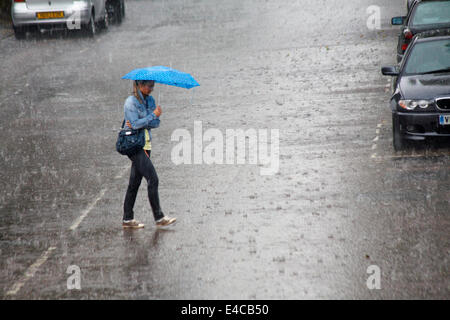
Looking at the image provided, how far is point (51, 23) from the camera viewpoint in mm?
21422

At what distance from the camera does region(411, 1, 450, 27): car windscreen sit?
15586mm

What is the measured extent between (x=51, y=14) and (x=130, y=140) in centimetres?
1405

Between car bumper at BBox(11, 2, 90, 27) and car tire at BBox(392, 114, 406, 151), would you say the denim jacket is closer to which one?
car tire at BBox(392, 114, 406, 151)

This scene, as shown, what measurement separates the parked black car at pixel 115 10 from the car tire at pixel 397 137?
50.7 ft

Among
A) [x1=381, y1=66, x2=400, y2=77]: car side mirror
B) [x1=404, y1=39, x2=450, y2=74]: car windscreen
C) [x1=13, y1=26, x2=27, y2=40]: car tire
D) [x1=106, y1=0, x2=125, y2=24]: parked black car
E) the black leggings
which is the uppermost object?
[x1=106, y1=0, x2=125, y2=24]: parked black car

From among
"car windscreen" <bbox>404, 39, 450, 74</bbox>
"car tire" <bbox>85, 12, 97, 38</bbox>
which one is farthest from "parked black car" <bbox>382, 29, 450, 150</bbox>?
"car tire" <bbox>85, 12, 97, 38</bbox>

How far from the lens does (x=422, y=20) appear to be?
51.4 feet

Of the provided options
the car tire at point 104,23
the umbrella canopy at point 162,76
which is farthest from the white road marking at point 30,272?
the car tire at point 104,23

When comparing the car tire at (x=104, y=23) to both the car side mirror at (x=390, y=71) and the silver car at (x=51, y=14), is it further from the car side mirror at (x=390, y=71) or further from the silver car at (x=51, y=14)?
the car side mirror at (x=390, y=71)

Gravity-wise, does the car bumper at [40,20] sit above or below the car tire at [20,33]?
above

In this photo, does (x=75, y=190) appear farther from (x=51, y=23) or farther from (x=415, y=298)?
(x=51, y=23)

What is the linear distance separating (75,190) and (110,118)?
4016 mm

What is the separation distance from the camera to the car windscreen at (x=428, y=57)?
1145cm
